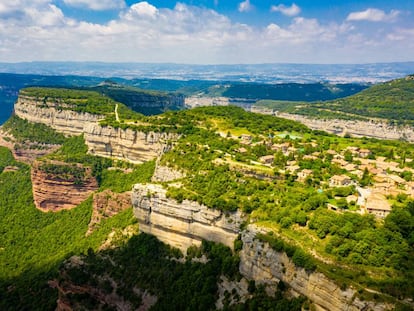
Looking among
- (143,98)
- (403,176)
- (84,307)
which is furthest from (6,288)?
(143,98)

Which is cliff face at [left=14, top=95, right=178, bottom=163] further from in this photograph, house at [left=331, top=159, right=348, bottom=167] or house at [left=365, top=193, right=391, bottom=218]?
house at [left=365, top=193, right=391, bottom=218]

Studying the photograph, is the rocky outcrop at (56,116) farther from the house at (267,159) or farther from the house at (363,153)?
the house at (363,153)

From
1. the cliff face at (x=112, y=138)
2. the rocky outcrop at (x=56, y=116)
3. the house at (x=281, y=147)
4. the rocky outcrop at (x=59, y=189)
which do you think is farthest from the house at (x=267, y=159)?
the rocky outcrop at (x=56, y=116)

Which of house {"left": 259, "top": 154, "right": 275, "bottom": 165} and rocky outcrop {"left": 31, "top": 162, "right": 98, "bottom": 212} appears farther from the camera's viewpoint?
rocky outcrop {"left": 31, "top": 162, "right": 98, "bottom": 212}

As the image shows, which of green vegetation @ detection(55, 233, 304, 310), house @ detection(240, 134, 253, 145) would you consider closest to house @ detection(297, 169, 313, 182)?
green vegetation @ detection(55, 233, 304, 310)

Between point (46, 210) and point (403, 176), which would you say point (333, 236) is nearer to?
point (403, 176)
